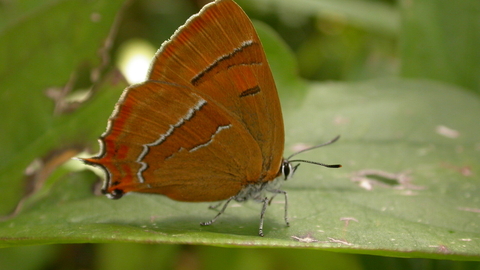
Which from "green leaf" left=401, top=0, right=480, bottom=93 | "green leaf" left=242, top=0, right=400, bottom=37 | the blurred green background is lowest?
the blurred green background

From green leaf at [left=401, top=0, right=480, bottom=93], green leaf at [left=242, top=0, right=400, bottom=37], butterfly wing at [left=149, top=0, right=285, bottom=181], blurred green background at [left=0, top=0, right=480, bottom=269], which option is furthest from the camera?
green leaf at [left=242, top=0, right=400, bottom=37]

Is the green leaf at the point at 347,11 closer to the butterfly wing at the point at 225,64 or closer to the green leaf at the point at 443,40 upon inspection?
the green leaf at the point at 443,40

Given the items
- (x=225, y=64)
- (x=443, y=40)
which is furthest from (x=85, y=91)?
(x=443, y=40)

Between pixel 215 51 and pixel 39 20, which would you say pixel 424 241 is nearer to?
pixel 215 51

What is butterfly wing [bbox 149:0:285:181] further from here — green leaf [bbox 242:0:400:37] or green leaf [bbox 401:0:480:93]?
green leaf [bbox 242:0:400:37]

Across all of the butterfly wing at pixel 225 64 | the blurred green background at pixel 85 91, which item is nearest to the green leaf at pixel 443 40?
the blurred green background at pixel 85 91

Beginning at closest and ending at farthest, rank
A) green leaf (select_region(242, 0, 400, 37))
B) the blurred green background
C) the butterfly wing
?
the butterfly wing
the blurred green background
green leaf (select_region(242, 0, 400, 37))

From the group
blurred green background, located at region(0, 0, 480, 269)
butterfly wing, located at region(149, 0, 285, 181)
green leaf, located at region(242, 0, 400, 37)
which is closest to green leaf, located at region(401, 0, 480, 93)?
blurred green background, located at region(0, 0, 480, 269)

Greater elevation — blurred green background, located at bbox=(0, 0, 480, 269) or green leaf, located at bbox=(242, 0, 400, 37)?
green leaf, located at bbox=(242, 0, 400, 37)
